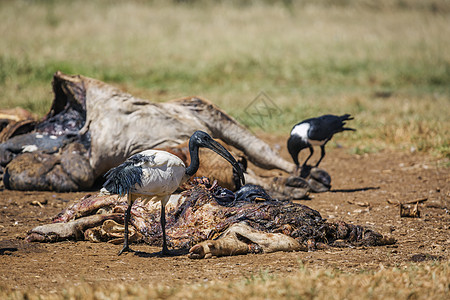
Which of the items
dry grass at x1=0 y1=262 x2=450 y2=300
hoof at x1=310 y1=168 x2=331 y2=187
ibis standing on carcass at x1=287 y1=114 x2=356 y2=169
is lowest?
hoof at x1=310 y1=168 x2=331 y2=187

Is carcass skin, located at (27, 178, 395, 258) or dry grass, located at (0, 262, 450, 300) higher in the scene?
dry grass, located at (0, 262, 450, 300)

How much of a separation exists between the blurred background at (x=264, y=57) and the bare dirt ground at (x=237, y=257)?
1.40 metres

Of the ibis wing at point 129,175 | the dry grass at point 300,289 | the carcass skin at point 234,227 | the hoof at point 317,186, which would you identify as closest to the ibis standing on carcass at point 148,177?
the ibis wing at point 129,175

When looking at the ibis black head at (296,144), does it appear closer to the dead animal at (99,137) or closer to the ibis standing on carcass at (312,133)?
the ibis standing on carcass at (312,133)

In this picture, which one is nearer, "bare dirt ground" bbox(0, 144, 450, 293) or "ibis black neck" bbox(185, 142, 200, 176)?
"bare dirt ground" bbox(0, 144, 450, 293)

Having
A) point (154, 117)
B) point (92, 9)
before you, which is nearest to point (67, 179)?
point (154, 117)

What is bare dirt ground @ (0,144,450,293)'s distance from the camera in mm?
3314

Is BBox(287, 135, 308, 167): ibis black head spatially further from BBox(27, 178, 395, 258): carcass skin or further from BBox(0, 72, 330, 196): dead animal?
BBox(27, 178, 395, 258): carcass skin

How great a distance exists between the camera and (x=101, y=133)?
596 cm

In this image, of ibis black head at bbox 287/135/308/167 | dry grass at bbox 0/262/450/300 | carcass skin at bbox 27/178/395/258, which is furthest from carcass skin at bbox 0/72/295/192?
dry grass at bbox 0/262/450/300

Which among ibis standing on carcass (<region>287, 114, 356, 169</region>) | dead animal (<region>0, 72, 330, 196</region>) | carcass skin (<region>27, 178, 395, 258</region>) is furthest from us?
ibis standing on carcass (<region>287, 114, 356, 169</region>)

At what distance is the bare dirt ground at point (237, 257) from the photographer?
3314 millimetres

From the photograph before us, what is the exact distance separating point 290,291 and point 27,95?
365 inches

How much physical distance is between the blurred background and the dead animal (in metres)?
2.22
